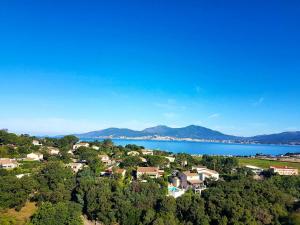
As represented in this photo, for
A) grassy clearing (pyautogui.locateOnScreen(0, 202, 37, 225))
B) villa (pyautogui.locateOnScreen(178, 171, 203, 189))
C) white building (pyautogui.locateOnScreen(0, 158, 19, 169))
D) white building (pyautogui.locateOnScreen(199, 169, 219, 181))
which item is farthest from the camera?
white building (pyautogui.locateOnScreen(199, 169, 219, 181))

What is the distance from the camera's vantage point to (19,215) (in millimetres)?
23469

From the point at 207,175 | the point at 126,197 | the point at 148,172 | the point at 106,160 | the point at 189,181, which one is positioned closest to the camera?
the point at 126,197

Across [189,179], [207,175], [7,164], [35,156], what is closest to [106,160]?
[35,156]

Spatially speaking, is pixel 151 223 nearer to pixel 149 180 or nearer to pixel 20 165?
pixel 149 180

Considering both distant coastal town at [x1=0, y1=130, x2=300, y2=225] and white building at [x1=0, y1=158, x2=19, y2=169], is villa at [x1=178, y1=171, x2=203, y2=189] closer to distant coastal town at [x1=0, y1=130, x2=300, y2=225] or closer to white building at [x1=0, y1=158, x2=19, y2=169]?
distant coastal town at [x1=0, y1=130, x2=300, y2=225]

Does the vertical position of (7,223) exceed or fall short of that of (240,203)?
it falls short

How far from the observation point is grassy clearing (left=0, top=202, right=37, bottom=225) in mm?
21312

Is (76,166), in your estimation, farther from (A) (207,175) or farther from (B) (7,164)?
(A) (207,175)

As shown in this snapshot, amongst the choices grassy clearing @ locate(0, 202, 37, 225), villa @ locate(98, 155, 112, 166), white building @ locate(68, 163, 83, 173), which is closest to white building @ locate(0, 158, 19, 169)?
white building @ locate(68, 163, 83, 173)

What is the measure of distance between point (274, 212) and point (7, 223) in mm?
18406

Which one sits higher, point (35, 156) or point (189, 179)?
point (35, 156)

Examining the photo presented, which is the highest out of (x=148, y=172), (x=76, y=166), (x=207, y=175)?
(x=76, y=166)

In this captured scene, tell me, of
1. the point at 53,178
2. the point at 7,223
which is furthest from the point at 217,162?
the point at 7,223

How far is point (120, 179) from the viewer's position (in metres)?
31.6
